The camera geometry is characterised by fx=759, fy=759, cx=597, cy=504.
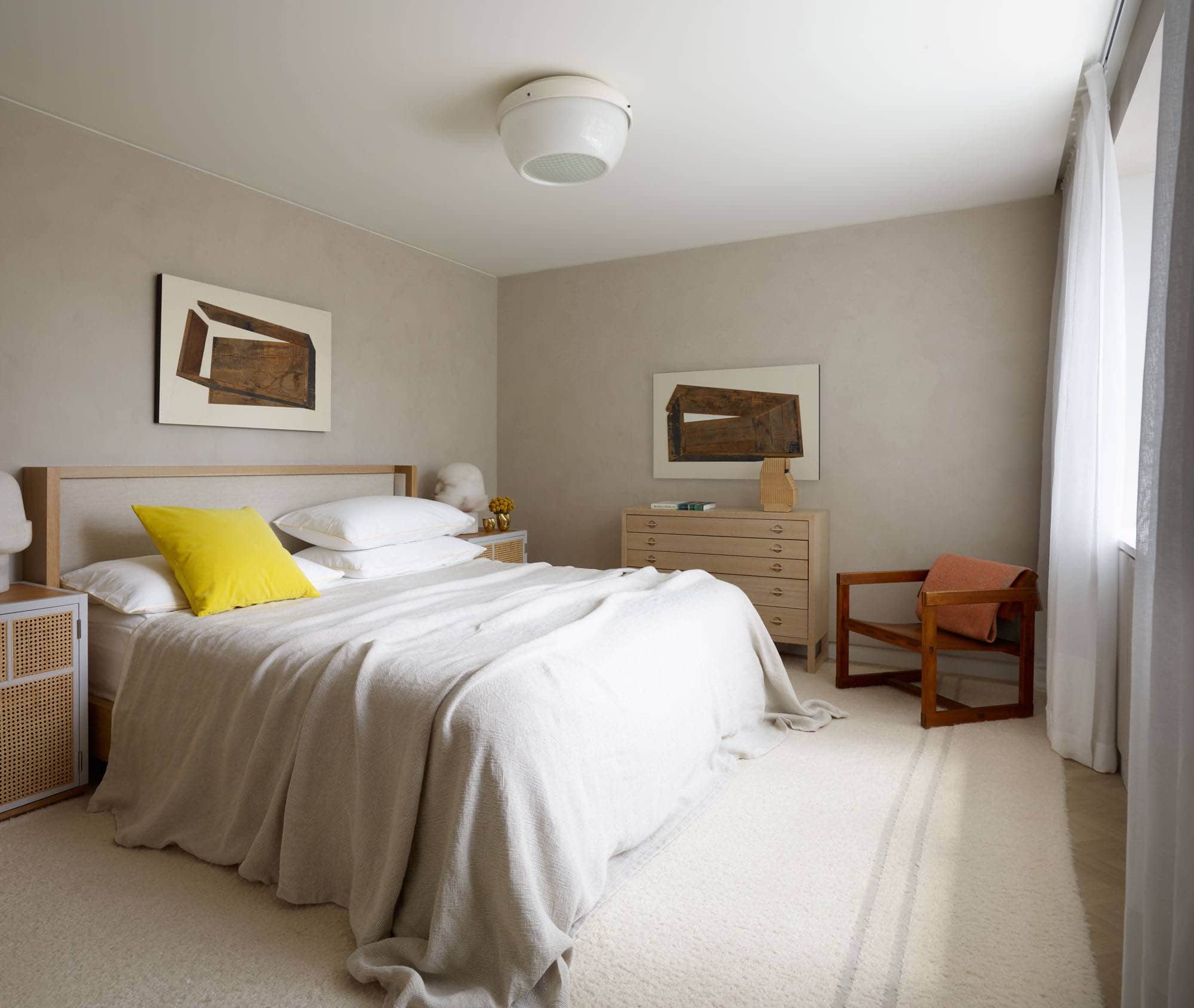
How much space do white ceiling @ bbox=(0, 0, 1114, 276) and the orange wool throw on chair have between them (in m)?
1.83

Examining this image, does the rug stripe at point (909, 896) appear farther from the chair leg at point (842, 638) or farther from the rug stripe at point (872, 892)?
the chair leg at point (842, 638)

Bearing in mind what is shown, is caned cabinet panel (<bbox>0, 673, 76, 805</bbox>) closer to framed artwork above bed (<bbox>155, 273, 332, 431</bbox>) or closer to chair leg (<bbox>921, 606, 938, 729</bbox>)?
framed artwork above bed (<bbox>155, 273, 332, 431</bbox>)

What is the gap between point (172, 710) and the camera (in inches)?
91.8

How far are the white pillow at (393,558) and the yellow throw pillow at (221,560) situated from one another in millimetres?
411

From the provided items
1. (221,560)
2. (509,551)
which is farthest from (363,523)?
(509,551)

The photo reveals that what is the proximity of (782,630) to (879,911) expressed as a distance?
88.7 inches

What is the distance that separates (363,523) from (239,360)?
0.98m

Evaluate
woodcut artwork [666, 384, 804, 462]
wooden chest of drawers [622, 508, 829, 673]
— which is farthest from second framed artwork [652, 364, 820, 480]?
wooden chest of drawers [622, 508, 829, 673]

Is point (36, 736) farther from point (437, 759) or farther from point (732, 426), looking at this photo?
point (732, 426)

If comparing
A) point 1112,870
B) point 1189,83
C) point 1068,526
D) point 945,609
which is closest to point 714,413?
point 945,609

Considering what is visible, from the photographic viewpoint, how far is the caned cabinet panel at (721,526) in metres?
4.08

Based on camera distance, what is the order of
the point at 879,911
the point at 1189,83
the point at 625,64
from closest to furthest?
the point at 1189,83
the point at 879,911
the point at 625,64

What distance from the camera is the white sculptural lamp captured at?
2549mm

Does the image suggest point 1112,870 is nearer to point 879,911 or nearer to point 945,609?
point 879,911
